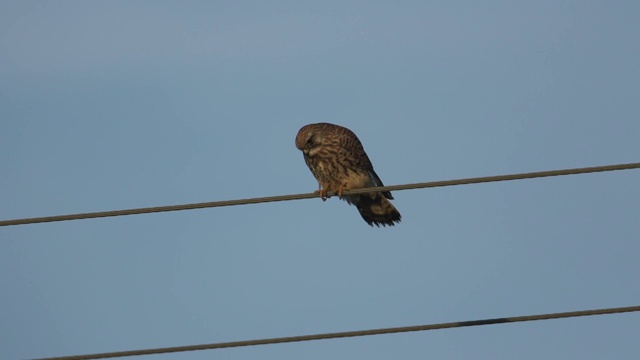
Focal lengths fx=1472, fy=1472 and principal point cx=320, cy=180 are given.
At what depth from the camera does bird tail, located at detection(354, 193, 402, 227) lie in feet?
45.3

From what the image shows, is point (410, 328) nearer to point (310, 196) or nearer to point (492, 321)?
point (492, 321)

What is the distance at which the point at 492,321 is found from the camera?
29.1ft

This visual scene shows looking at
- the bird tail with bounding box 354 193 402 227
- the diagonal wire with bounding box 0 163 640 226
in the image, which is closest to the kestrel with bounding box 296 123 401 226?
the bird tail with bounding box 354 193 402 227

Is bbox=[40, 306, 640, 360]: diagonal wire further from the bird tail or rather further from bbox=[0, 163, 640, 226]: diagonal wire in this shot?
the bird tail

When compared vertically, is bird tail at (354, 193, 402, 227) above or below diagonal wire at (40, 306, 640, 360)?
above

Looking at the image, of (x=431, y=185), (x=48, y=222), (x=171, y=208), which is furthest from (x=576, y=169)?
(x=48, y=222)

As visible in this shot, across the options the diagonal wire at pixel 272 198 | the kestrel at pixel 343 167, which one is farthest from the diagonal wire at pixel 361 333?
the kestrel at pixel 343 167

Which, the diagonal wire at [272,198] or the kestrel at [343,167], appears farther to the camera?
the kestrel at [343,167]

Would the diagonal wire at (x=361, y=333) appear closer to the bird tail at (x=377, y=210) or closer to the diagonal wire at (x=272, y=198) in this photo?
the diagonal wire at (x=272, y=198)

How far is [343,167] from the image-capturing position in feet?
45.3

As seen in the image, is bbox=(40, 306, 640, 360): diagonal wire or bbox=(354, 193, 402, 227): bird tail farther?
bbox=(354, 193, 402, 227): bird tail

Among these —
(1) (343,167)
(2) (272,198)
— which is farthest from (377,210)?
(2) (272,198)

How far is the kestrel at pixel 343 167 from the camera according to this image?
13742 millimetres

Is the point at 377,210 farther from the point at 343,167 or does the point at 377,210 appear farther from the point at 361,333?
the point at 361,333
